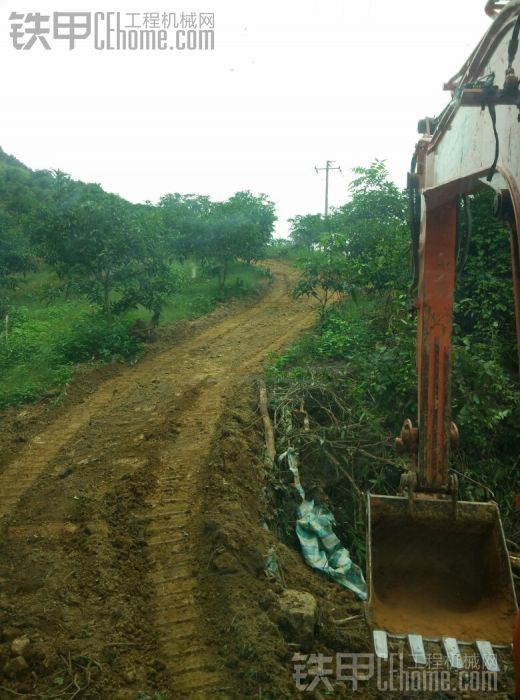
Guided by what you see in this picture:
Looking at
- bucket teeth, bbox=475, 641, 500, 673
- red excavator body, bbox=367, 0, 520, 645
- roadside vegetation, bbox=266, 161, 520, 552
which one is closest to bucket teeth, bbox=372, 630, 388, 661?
red excavator body, bbox=367, 0, 520, 645

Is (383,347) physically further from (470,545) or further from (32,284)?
(32,284)

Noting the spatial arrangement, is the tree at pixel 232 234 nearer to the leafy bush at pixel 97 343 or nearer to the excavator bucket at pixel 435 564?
the leafy bush at pixel 97 343

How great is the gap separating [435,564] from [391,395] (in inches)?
Answer: 119

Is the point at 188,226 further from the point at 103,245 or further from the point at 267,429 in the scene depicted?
the point at 267,429

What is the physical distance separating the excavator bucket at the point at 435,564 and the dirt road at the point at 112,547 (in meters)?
1.42

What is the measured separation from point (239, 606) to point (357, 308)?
943 cm

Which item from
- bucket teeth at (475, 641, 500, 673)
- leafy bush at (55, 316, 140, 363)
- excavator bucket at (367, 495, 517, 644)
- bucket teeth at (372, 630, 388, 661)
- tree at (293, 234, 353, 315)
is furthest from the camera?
tree at (293, 234, 353, 315)

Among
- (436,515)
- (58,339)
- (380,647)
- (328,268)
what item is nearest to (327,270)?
(328,268)

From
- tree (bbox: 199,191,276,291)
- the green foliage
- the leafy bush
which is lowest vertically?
the leafy bush

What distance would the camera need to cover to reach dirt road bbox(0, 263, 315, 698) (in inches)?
139

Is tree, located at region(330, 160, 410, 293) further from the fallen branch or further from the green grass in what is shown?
the green grass

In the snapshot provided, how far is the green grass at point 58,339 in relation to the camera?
9.71 m

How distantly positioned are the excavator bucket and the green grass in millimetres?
6613

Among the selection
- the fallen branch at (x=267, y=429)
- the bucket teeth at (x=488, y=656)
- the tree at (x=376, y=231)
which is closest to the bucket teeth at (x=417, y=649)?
the bucket teeth at (x=488, y=656)
